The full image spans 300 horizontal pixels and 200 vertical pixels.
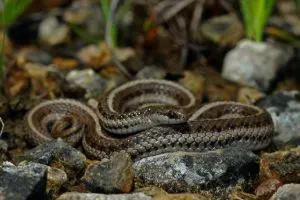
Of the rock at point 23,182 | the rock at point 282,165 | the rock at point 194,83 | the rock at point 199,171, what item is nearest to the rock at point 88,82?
the rock at point 194,83

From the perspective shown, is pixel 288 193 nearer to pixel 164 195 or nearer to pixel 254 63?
pixel 164 195

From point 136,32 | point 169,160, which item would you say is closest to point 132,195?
point 169,160

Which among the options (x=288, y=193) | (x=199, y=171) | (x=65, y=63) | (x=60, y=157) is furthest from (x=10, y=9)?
(x=288, y=193)

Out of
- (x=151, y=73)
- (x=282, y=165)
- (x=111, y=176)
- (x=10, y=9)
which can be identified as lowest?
(x=282, y=165)

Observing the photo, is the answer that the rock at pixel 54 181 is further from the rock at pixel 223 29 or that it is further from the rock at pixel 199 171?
the rock at pixel 223 29

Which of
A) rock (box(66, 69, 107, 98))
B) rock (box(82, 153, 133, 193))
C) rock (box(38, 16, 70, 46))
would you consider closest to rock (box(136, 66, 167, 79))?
rock (box(66, 69, 107, 98))
